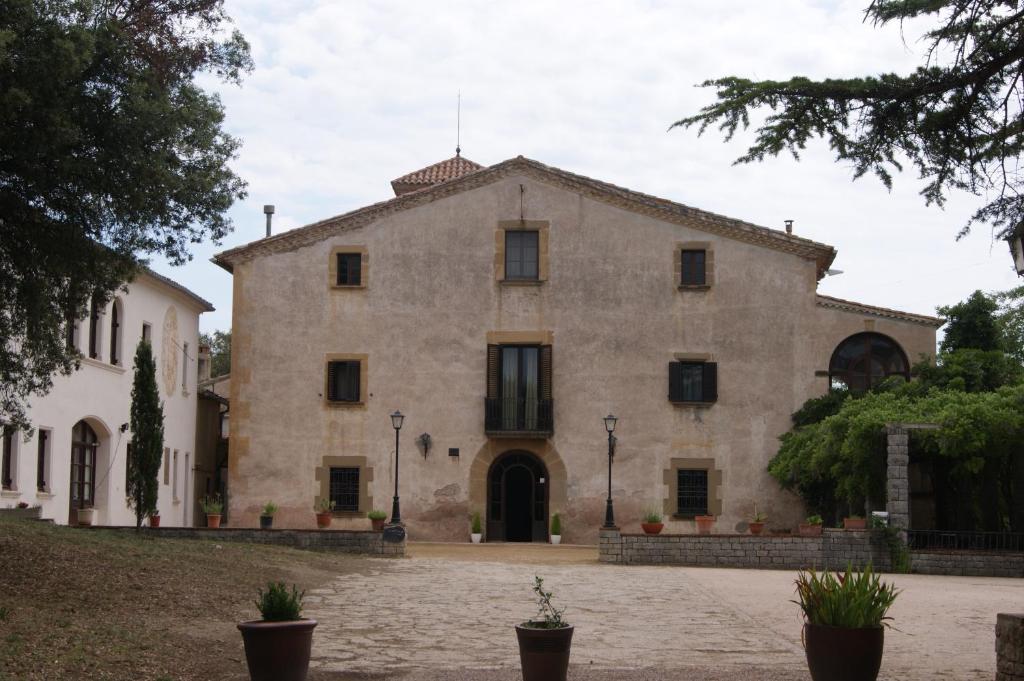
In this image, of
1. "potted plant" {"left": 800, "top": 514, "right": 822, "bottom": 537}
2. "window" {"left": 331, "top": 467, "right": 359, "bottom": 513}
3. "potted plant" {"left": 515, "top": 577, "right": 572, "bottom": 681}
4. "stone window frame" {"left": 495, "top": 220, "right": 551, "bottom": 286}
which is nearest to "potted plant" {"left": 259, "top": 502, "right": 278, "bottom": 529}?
"window" {"left": 331, "top": 467, "right": 359, "bottom": 513}

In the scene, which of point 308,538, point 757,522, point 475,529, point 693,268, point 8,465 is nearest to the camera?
point 308,538

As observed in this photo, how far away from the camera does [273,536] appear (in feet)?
79.2

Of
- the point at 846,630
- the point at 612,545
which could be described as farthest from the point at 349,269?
the point at 846,630

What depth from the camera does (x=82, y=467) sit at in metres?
28.4

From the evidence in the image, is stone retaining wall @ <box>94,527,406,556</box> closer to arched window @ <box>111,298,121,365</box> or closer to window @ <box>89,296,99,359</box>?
window @ <box>89,296,99,359</box>

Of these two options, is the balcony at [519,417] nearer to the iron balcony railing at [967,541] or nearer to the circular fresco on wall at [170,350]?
the circular fresco on wall at [170,350]

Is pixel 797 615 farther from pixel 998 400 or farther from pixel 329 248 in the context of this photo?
pixel 329 248

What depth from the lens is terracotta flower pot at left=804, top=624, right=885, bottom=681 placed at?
29.1 feet

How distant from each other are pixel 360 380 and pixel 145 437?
668 centimetres

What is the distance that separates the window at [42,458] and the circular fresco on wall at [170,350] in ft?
22.6

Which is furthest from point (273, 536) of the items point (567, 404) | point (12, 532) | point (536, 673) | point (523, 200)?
point (536, 673)

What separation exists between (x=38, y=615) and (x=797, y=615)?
853 centimetres

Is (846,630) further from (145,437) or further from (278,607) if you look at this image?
(145,437)

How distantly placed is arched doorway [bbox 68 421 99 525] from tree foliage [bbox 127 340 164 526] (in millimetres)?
1555
